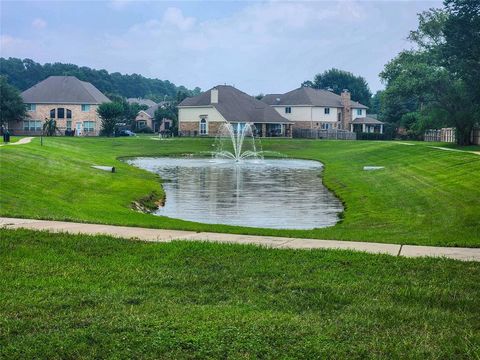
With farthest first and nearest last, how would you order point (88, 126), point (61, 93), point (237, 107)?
point (88, 126) < point (61, 93) < point (237, 107)

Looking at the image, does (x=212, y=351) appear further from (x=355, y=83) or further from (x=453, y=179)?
(x=355, y=83)

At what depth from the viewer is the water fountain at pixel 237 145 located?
221 ft

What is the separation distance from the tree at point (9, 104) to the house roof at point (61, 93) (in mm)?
4535

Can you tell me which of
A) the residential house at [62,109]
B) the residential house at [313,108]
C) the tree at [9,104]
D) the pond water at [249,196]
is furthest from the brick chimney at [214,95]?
the pond water at [249,196]

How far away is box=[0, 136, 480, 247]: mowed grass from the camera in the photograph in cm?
1802

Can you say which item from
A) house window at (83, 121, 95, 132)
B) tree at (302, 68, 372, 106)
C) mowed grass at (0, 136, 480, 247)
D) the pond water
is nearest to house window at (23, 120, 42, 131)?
house window at (83, 121, 95, 132)

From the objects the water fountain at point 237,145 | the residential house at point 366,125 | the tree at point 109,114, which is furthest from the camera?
the residential house at point 366,125

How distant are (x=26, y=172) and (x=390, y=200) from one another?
16.1m

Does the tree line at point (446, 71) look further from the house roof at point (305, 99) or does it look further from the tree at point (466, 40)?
the house roof at point (305, 99)

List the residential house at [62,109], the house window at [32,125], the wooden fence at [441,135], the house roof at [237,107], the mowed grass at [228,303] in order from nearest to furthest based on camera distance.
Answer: the mowed grass at [228,303]
the wooden fence at [441,135]
the house roof at [237,107]
the house window at [32,125]
the residential house at [62,109]

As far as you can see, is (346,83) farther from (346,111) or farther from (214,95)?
(214,95)

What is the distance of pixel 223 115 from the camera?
93.4 m

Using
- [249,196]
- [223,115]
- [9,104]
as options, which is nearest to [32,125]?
[9,104]

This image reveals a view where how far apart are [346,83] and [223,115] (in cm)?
7342
